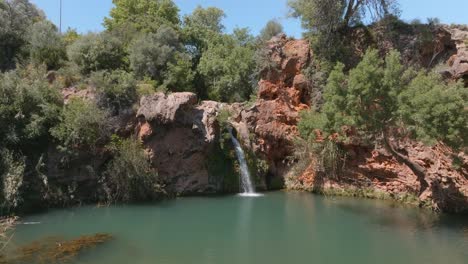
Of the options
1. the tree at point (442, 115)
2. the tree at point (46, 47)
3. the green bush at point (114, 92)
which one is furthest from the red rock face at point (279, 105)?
the tree at point (46, 47)

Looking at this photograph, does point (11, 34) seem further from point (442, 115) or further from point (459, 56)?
point (459, 56)

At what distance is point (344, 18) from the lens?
28.3m

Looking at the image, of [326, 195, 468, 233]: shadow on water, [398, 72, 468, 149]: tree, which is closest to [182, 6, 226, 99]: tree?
[326, 195, 468, 233]: shadow on water

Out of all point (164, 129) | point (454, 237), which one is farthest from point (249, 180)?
point (454, 237)

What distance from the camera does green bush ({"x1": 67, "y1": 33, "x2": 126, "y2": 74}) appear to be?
25297 millimetres

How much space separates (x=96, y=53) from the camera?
83.7 feet

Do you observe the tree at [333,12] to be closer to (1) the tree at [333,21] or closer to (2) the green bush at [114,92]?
(1) the tree at [333,21]

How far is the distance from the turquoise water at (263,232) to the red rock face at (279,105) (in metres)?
4.34

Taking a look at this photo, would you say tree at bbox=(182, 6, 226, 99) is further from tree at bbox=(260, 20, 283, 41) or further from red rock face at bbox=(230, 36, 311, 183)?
red rock face at bbox=(230, 36, 311, 183)

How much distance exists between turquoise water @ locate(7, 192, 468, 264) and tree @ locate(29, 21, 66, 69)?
11268mm

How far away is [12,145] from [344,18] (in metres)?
21.1

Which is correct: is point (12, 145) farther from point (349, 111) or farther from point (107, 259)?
point (349, 111)

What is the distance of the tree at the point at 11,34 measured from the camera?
26.5 meters

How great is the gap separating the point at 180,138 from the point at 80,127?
16.4ft
